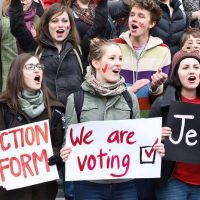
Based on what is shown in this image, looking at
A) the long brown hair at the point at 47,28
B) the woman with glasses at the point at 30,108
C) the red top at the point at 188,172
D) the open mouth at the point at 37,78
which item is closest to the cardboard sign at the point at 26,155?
the woman with glasses at the point at 30,108

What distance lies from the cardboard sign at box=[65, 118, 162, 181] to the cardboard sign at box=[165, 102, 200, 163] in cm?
A: 16

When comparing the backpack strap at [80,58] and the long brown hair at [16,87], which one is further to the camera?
the backpack strap at [80,58]

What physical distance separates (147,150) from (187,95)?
0.58 m

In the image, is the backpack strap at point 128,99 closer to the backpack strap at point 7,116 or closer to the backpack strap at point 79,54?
the backpack strap at point 7,116

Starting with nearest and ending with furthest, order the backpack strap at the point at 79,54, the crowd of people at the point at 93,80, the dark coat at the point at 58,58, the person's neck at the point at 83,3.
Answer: the crowd of people at the point at 93,80 → the dark coat at the point at 58,58 → the backpack strap at the point at 79,54 → the person's neck at the point at 83,3

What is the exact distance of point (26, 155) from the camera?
471cm

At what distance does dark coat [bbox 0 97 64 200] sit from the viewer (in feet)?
15.6

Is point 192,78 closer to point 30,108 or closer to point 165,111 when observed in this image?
point 165,111

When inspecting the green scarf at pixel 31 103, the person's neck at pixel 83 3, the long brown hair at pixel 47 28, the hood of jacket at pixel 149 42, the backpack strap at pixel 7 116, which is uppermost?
the person's neck at pixel 83 3

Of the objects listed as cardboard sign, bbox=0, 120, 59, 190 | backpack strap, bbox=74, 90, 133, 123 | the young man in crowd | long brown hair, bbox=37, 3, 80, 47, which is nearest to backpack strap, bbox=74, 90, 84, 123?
backpack strap, bbox=74, 90, 133, 123

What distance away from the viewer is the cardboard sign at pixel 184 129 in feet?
15.5

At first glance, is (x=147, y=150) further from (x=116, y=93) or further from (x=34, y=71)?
(x=34, y=71)

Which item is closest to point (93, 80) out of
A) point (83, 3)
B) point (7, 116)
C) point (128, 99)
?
point (128, 99)

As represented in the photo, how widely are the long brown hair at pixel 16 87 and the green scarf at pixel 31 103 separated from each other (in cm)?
3
